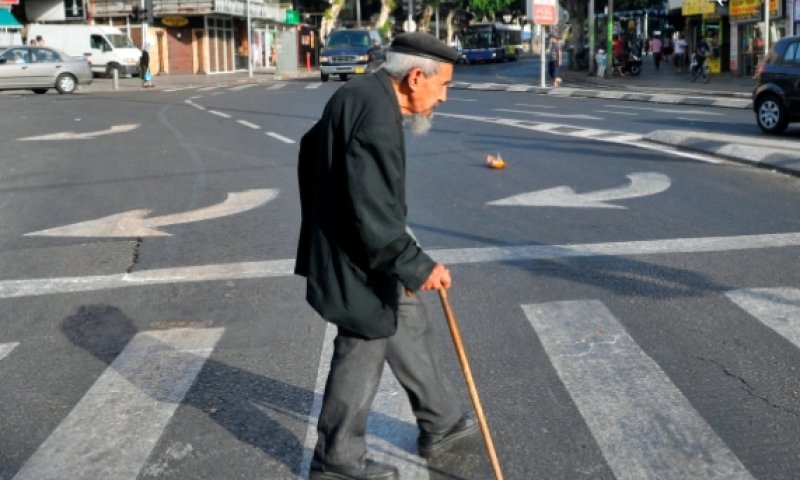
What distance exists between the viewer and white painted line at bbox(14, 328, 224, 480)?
455 cm

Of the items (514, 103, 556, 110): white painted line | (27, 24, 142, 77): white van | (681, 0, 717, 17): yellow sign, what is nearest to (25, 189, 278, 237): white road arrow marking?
(514, 103, 556, 110): white painted line

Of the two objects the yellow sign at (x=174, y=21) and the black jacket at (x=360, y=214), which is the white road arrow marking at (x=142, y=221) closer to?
the black jacket at (x=360, y=214)

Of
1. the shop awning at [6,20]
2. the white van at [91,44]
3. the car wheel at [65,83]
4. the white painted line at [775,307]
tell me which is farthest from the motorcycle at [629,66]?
the white painted line at [775,307]

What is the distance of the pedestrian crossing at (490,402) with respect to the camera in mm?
4484

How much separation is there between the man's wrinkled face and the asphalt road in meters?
1.37

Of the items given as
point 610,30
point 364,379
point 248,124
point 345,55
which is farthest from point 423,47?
point 610,30

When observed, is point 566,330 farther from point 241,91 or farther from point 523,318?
point 241,91

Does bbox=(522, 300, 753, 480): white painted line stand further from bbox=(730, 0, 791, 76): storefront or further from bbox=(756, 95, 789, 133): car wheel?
bbox=(730, 0, 791, 76): storefront

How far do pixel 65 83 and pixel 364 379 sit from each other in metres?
35.3

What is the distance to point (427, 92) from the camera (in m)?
4.13

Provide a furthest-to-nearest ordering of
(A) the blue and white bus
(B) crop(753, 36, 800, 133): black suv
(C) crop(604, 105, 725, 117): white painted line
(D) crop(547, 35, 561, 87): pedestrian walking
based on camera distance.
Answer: (A) the blue and white bus → (D) crop(547, 35, 561, 87): pedestrian walking → (C) crop(604, 105, 725, 117): white painted line → (B) crop(753, 36, 800, 133): black suv

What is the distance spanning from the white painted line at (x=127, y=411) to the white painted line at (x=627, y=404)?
6.08 feet

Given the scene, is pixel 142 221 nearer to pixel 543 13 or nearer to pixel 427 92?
pixel 427 92

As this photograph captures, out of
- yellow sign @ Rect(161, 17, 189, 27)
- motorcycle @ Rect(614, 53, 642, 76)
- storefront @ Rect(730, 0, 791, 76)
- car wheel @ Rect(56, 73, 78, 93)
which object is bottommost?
car wheel @ Rect(56, 73, 78, 93)
